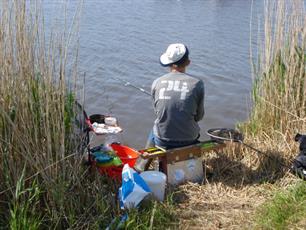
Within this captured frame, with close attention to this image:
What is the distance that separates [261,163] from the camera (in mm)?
4418

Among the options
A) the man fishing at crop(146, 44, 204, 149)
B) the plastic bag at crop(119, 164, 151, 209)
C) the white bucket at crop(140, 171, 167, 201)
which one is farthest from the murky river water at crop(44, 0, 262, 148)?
the plastic bag at crop(119, 164, 151, 209)

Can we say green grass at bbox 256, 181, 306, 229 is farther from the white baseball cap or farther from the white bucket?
the white baseball cap

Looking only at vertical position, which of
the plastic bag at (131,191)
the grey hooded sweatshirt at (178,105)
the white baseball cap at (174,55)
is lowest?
the plastic bag at (131,191)

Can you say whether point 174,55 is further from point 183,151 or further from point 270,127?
point 270,127

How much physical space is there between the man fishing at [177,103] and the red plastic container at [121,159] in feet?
0.85

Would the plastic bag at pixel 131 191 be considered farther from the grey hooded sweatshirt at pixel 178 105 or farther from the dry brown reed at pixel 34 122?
the grey hooded sweatshirt at pixel 178 105

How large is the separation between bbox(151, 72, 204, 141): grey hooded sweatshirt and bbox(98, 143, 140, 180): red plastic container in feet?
0.96

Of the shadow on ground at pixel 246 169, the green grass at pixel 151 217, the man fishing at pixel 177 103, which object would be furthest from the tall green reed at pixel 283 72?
the green grass at pixel 151 217

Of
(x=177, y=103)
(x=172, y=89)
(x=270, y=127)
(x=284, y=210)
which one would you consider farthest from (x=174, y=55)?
(x=284, y=210)

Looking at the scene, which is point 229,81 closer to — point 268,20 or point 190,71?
point 190,71

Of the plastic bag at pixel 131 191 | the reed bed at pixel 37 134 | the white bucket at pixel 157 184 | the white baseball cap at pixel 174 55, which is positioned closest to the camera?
the reed bed at pixel 37 134

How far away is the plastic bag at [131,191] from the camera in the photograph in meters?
3.41

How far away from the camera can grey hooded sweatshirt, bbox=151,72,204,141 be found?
416 centimetres

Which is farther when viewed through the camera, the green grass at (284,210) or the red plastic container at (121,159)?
the red plastic container at (121,159)
